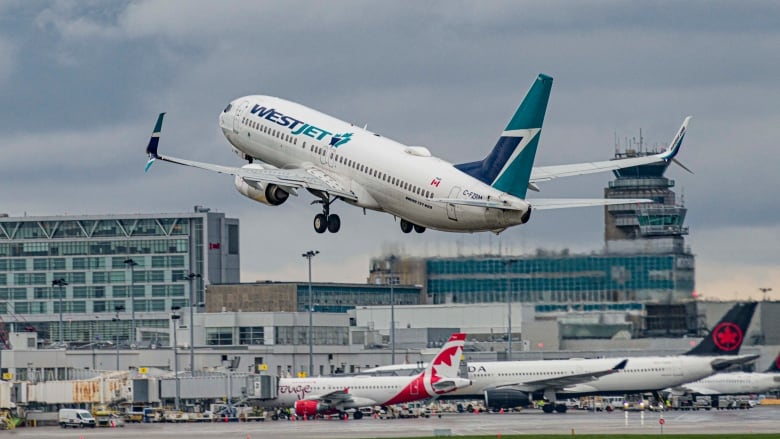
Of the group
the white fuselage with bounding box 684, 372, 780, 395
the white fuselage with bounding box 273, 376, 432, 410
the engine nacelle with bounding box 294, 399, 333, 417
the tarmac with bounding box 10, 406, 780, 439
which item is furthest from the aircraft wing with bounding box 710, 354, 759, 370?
the engine nacelle with bounding box 294, 399, 333, 417

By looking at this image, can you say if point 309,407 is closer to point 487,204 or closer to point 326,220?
point 326,220

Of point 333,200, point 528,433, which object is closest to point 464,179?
point 333,200

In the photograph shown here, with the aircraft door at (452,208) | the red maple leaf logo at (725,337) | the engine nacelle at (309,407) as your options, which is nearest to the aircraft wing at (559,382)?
the red maple leaf logo at (725,337)

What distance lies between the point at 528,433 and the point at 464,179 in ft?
110

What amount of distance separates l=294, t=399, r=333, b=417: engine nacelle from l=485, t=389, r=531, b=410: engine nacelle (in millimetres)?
16449

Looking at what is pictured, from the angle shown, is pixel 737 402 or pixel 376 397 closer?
pixel 376 397

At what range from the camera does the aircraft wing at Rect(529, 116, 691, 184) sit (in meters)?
96.6

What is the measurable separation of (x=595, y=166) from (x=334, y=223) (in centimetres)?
1619

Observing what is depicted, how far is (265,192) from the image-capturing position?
96.2 metres

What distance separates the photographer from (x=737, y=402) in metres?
167

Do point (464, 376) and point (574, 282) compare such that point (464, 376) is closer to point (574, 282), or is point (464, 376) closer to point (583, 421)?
point (583, 421)

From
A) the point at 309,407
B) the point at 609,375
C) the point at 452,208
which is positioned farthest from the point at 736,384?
the point at 452,208

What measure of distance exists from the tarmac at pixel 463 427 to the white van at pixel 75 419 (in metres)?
2.06

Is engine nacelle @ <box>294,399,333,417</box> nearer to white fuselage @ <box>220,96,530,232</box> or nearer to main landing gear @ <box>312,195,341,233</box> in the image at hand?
white fuselage @ <box>220,96,530,232</box>
